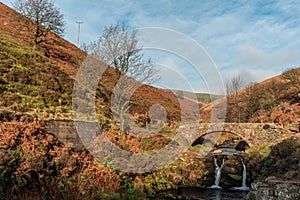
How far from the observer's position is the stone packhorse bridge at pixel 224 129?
42.4ft

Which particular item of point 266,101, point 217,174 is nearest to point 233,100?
point 266,101

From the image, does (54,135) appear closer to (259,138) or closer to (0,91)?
(0,91)

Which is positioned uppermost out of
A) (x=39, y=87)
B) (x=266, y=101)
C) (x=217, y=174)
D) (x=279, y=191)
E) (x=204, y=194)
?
(x=266, y=101)

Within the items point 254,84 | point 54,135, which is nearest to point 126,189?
point 54,135

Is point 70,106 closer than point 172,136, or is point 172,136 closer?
point 70,106

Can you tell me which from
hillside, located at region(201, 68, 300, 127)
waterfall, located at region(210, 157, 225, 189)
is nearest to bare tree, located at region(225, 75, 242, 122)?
hillside, located at region(201, 68, 300, 127)

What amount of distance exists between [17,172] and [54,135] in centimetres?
342

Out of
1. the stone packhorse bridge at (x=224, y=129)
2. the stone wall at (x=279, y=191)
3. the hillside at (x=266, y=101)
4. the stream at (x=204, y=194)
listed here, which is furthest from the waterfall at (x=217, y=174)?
the hillside at (x=266, y=101)

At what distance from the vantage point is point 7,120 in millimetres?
12148

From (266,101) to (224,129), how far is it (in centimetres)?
1399

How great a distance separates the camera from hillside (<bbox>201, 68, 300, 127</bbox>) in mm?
30094

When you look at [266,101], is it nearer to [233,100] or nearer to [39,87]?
[233,100]

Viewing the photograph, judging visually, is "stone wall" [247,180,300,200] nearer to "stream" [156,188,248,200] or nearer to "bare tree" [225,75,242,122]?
"stream" [156,188,248,200]

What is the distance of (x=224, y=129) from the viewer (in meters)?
20.6
